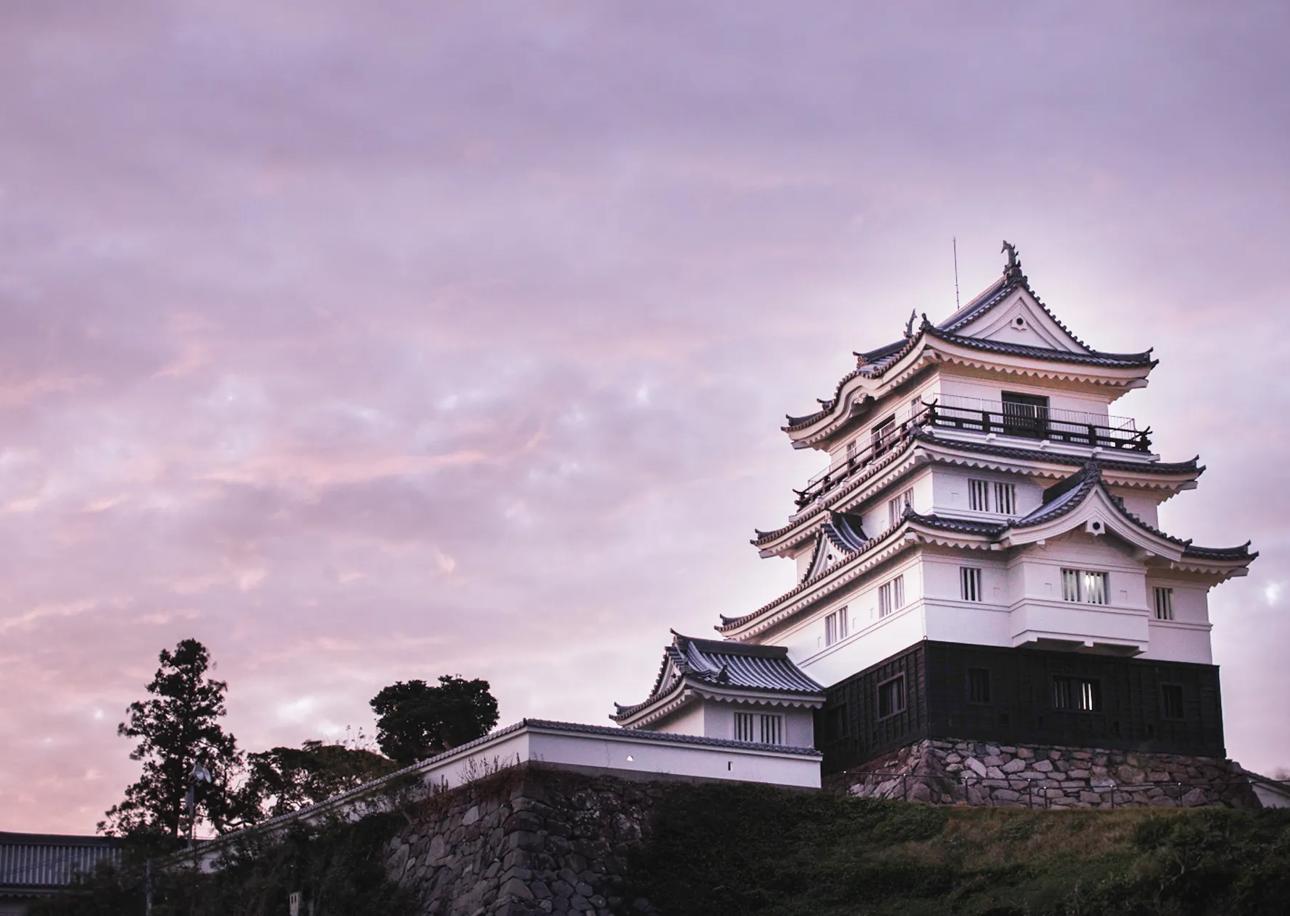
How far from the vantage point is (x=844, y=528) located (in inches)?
2074

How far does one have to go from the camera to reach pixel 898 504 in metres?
51.3

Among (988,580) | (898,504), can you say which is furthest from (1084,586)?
(898,504)

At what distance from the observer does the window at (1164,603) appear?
4881cm

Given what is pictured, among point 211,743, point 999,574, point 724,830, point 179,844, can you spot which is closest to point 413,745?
point 211,743

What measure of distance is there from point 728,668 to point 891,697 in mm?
4977

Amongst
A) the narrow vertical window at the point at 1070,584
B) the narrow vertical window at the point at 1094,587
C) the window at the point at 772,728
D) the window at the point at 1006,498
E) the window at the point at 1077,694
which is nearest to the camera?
the window at the point at 1077,694

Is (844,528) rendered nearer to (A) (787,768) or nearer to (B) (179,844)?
(A) (787,768)

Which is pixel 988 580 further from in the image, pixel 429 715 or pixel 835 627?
pixel 429 715

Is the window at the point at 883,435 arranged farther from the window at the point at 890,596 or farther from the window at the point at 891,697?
the window at the point at 891,697

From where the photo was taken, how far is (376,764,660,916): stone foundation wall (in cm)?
3356

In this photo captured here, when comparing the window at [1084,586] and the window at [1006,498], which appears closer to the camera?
the window at [1084,586]

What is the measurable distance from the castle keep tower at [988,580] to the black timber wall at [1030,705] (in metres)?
0.05

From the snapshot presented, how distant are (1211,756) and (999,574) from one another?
746 centimetres

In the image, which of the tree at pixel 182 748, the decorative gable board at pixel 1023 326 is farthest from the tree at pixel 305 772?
the decorative gable board at pixel 1023 326
